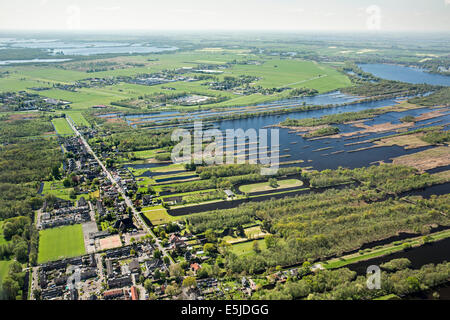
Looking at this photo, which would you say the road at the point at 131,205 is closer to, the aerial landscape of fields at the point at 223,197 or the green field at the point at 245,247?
the aerial landscape of fields at the point at 223,197

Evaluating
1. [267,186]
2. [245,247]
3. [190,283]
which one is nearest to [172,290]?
[190,283]

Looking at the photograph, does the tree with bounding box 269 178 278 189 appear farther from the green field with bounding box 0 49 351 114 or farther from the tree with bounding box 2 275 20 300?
the green field with bounding box 0 49 351 114

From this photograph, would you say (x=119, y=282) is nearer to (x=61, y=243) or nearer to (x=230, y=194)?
(x=61, y=243)

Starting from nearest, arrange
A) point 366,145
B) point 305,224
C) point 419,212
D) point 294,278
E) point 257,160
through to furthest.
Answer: point 294,278, point 305,224, point 419,212, point 257,160, point 366,145

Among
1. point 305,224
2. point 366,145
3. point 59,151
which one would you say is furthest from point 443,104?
point 59,151

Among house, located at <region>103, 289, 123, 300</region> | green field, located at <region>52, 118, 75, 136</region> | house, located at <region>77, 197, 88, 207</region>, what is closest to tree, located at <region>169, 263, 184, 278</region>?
house, located at <region>103, 289, 123, 300</region>

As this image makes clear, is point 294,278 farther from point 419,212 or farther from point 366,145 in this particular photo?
point 366,145

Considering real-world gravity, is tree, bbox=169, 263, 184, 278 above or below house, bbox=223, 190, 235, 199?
below
